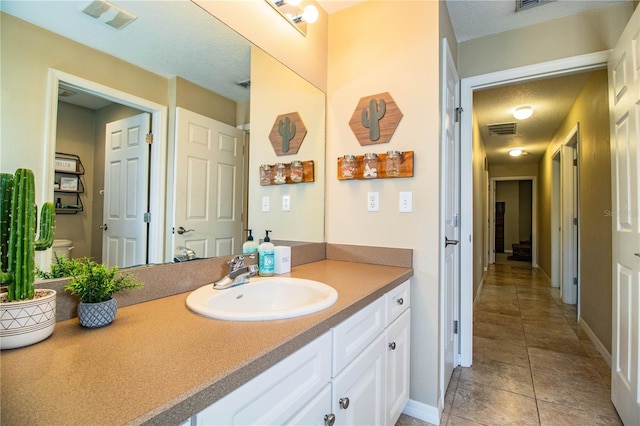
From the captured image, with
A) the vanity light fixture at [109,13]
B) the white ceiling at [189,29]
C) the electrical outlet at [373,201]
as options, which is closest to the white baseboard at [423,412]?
the electrical outlet at [373,201]

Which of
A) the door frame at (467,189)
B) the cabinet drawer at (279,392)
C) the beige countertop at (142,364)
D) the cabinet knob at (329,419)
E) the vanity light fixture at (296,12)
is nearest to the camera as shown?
the beige countertop at (142,364)

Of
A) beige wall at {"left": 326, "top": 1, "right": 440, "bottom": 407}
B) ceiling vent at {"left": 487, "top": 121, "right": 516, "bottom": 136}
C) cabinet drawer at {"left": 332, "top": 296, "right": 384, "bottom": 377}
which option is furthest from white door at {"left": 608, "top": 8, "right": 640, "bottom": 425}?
ceiling vent at {"left": 487, "top": 121, "right": 516, "bottom": 136}

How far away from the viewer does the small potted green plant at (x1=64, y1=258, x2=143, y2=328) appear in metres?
0.77

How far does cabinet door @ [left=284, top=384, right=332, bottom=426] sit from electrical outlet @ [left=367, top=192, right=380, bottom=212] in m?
1.08

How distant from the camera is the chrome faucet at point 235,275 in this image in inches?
45.5

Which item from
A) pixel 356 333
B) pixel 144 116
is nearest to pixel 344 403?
pixel 356 333

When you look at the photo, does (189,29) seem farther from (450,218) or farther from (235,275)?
(450,218)

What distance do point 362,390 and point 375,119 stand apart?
1381 millimetres

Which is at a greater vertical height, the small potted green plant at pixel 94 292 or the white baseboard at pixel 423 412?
the small potted green plant at pixel 94 292

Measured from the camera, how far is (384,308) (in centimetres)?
131

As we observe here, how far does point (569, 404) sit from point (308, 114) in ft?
7.67

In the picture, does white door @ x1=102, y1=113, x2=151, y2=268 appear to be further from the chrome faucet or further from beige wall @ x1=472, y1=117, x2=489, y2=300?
beige wall @ x1=472, y1=117, x2=489, y2=300

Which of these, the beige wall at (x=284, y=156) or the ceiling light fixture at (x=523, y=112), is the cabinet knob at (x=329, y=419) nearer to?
the beige wall at (x=284, y=156)

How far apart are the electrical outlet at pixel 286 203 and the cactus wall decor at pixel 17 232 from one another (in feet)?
3.92
